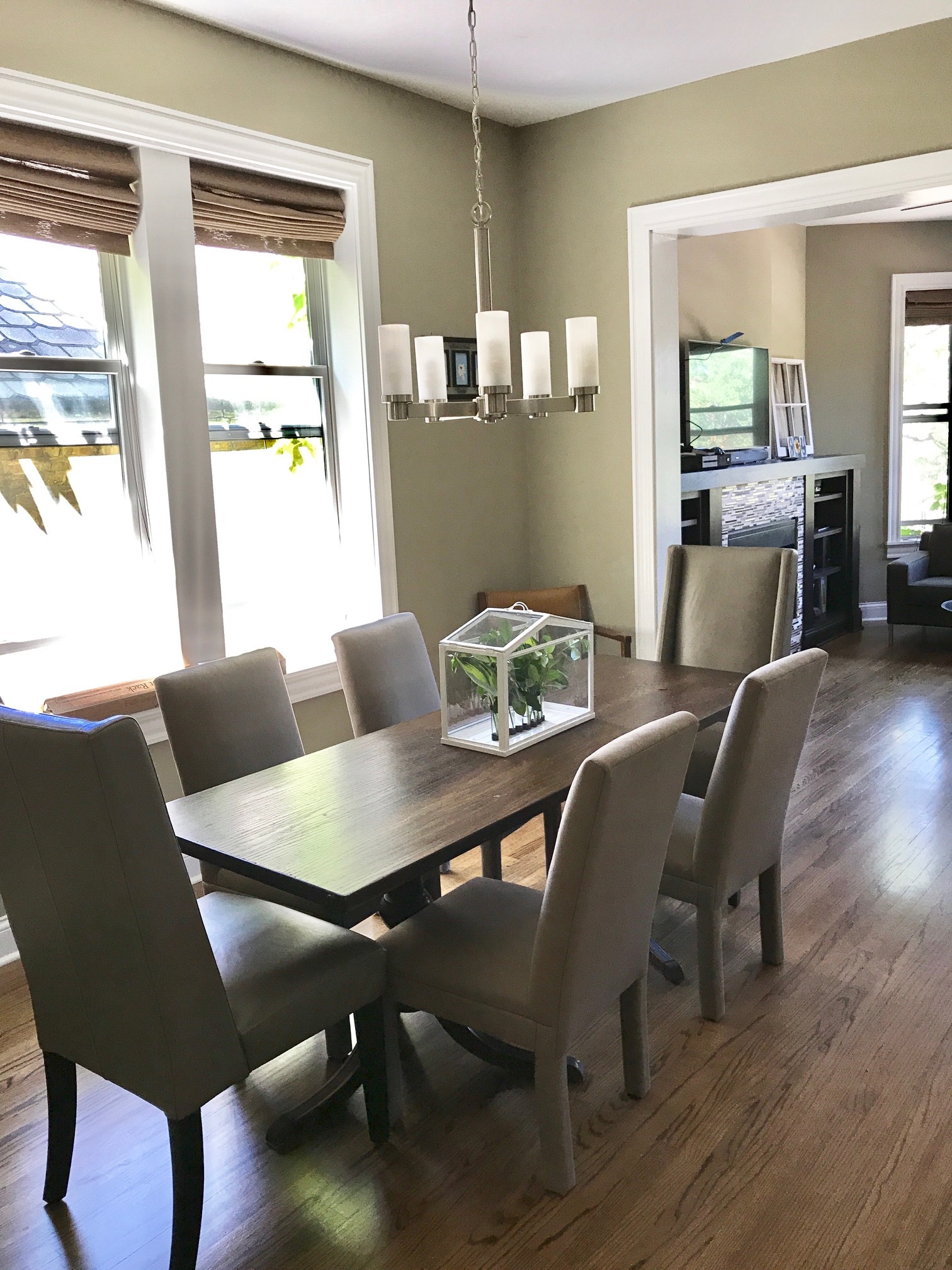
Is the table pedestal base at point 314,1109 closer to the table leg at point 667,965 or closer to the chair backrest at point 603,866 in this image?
the chair backrest at point 603,866

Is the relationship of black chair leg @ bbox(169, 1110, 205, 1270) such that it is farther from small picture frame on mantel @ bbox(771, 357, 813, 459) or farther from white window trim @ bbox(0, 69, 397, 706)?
small picture frame on mantel @ bbox(771, 357, 813, 459)

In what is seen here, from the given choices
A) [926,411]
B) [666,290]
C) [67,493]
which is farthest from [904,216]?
[67,493]

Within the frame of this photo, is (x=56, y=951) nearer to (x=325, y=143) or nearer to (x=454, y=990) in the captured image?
(x=454, y=990)

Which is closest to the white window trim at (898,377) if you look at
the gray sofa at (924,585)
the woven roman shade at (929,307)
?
the woven roman shade at (929,307)

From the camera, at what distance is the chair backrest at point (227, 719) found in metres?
2.74

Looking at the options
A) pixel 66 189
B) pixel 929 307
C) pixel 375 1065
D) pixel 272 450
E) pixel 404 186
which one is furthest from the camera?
pixel 929 307

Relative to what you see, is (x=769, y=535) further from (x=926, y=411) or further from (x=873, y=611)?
(x=926, y=411)

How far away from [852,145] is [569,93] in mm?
1144

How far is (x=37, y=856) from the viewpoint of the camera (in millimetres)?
1857

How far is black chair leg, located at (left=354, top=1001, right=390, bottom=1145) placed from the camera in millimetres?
2232

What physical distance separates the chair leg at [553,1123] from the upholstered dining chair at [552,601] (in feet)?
9.24

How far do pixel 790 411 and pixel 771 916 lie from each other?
203 inches

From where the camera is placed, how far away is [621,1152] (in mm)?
2232

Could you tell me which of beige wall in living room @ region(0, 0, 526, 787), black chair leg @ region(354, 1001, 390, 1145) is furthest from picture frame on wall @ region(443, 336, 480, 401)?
black chair leg @ region(354, 1001, 390, 1145)
